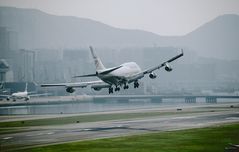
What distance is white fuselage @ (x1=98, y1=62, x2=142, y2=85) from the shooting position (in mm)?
99062

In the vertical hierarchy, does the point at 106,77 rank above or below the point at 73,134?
above

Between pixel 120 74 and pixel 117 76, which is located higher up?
pixel 120 74

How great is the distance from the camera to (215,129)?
89.2 meters

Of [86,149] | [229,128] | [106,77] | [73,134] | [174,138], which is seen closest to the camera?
[86,149]

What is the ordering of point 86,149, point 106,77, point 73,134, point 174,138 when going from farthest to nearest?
point 106,77, point 73,134, point 174,138, point 86,149

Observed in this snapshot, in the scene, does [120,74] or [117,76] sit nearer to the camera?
[117,76]

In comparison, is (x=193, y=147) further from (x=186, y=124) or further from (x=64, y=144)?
(x=186, y=124)

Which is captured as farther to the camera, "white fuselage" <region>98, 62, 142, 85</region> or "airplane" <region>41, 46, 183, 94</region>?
"white fuselage" <region>98, 62, 142, 85</region>

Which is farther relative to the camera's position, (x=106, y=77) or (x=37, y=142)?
(x=106, y=77)

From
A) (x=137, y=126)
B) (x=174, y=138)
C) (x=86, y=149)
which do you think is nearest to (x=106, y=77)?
(x=137, y=126)

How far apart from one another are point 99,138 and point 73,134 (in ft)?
27.3

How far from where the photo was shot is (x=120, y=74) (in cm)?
10262

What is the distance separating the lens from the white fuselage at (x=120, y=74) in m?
99.1

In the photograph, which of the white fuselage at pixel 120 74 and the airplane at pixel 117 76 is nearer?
the airplane at pixel 117 76
